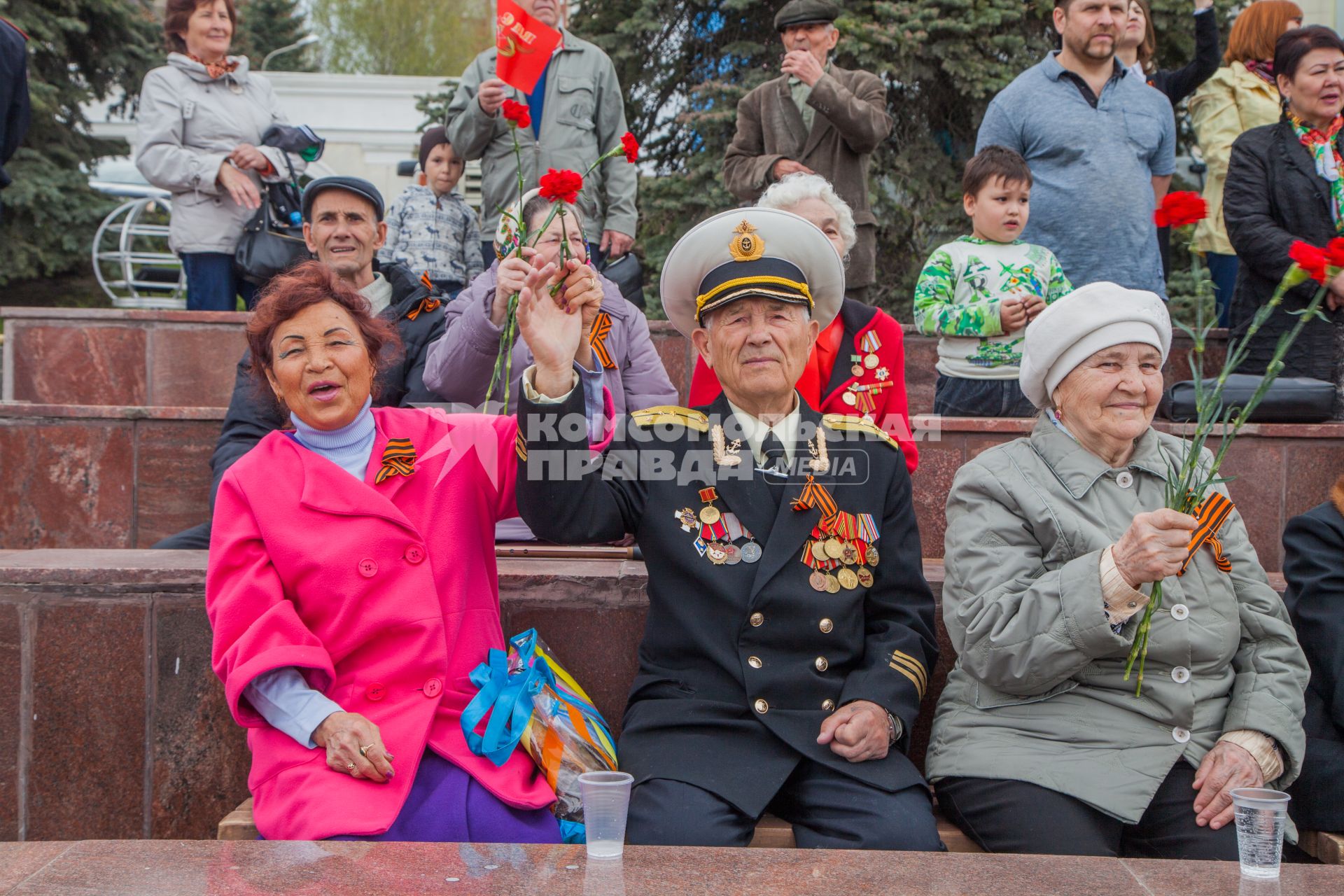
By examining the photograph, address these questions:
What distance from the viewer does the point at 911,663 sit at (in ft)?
10.7

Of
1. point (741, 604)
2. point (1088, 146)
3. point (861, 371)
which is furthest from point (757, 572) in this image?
point (1088, 146)

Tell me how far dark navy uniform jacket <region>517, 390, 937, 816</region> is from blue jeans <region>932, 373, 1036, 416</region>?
7.16 ft

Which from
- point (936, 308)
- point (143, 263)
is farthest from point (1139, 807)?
point (143, 263)

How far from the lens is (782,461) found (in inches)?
133

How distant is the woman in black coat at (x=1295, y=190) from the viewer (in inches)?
224

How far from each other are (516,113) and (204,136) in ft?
13.3

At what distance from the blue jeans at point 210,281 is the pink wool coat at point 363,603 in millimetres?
3992

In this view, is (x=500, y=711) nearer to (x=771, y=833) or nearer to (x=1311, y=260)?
(x=771, y=833)

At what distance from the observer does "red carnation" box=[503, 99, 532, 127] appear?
330 cm

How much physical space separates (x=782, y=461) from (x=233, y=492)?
1.46 m

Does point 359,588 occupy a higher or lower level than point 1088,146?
lower

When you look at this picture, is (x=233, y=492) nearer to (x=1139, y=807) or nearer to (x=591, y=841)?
(x=591, y=841)

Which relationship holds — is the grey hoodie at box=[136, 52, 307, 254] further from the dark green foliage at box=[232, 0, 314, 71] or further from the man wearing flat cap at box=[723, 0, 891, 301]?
the dark green foliage at box=[232, 0, 314, 71]

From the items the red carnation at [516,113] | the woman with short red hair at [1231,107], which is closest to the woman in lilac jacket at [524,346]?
the red carnation at [516,113]
